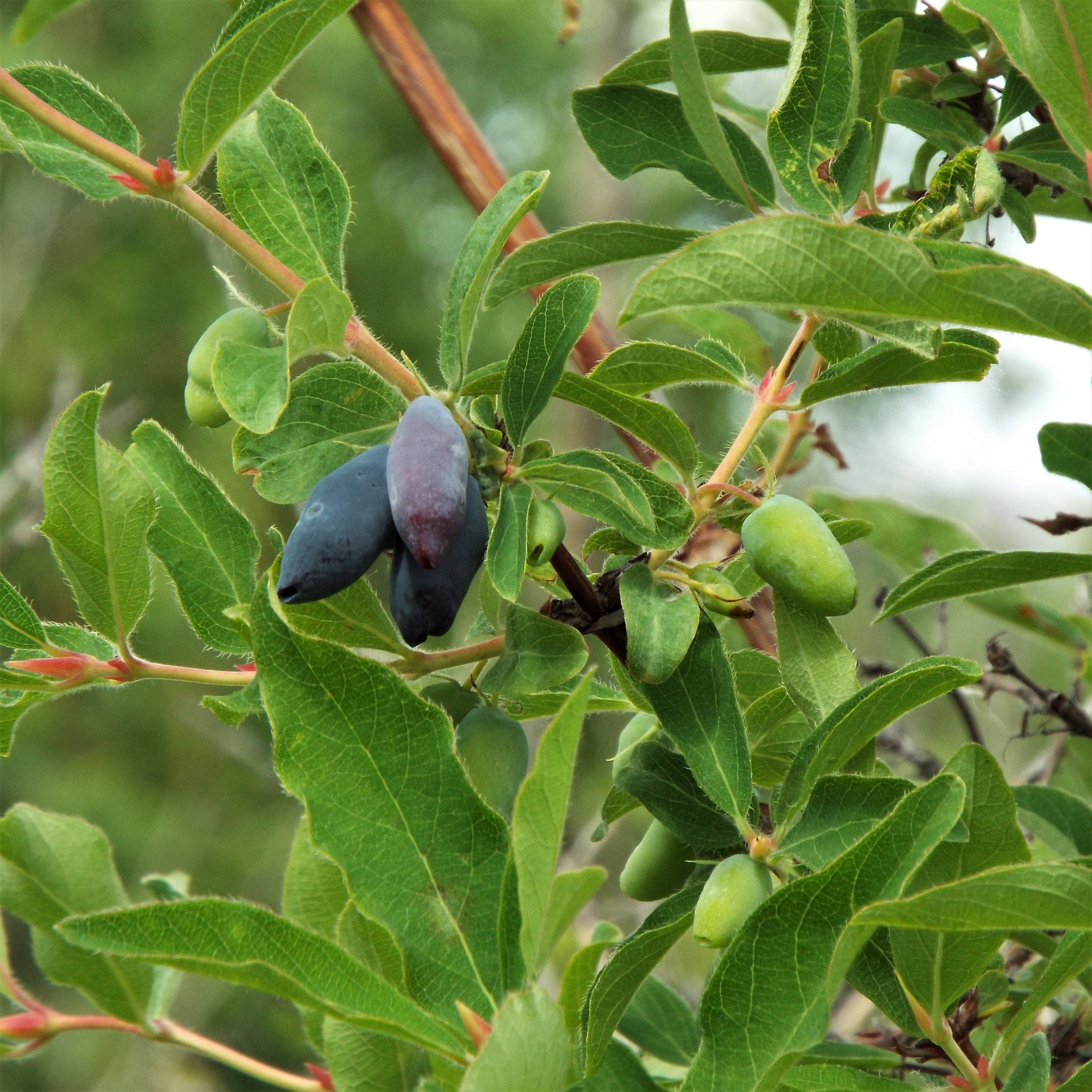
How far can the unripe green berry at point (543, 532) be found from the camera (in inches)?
17.8

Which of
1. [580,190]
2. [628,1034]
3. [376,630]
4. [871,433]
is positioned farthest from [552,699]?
[871,433]

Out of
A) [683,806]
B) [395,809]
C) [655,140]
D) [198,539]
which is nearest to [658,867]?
[683,806]

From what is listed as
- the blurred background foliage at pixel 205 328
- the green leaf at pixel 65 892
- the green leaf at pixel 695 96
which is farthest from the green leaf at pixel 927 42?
the blurred background foliage at pixel 205 328

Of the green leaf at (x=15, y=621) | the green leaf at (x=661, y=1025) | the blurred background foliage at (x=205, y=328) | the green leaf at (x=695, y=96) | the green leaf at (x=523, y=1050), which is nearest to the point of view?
the green leaf at (x=523, y=1050)

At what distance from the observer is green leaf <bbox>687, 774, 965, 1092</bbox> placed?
0.39 m

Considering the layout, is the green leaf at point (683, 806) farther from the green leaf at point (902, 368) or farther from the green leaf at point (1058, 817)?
the green leaf at point (1058, 817)

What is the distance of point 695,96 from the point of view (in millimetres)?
495

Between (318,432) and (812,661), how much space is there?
227 mm

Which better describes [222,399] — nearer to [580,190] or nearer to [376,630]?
[376,630]

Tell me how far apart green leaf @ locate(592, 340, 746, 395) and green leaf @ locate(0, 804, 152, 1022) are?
414 mm

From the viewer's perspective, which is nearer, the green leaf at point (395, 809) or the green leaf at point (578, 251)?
the green leaf at point (395, 809)

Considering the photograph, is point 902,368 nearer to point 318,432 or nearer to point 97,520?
point 318,432

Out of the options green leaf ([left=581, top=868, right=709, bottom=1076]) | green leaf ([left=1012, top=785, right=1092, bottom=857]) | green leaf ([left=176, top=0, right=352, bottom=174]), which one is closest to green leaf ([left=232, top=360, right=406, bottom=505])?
green leaf ([left=176, top=0, right=352, bottom=174])

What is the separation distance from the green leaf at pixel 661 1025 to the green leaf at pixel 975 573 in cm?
28
